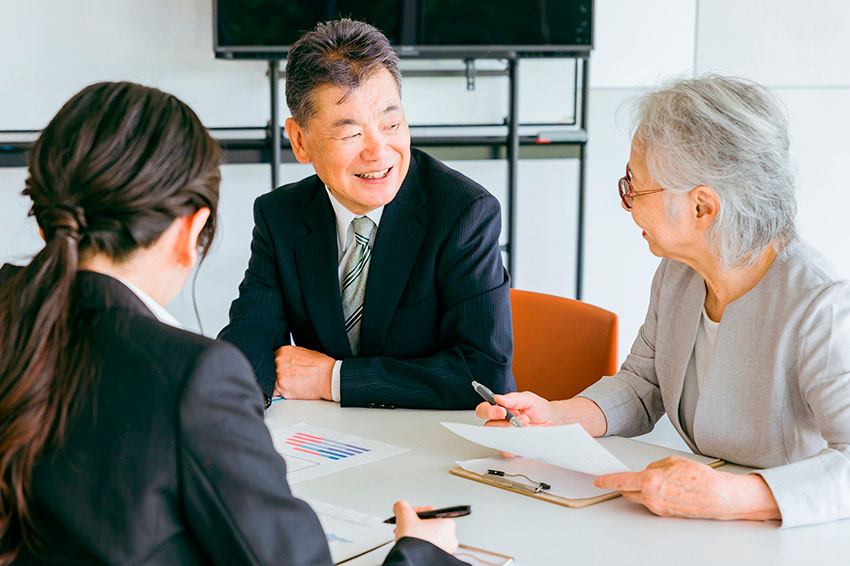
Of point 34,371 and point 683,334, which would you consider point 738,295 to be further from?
point 34,371

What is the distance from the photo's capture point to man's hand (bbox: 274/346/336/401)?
1.94 m

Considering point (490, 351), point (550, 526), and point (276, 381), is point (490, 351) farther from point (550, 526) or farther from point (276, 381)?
point (550, 526)

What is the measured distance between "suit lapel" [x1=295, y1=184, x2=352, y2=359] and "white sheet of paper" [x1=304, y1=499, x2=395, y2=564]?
752 millimetres

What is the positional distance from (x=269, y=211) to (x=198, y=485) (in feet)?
4.66

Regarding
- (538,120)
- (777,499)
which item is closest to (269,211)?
(777,499)

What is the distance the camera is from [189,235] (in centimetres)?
101

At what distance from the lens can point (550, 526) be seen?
1285mm

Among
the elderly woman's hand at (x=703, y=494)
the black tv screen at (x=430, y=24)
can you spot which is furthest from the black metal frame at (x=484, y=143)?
the elderly woman's hand at (x=703, y=494)

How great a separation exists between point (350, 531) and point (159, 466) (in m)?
0.46

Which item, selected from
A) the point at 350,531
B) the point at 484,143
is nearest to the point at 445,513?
the point at 350,531

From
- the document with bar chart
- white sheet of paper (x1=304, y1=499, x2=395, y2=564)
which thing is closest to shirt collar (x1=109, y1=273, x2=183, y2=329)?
white sheet of paper (x1=304, y1=499, x2=395, y2=564)

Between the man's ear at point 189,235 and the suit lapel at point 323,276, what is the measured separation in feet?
3.47

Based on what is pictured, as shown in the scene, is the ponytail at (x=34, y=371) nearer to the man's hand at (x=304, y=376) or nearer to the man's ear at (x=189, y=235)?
the man's ear at (x=189, y=235)

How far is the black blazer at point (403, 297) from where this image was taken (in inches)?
75.9
